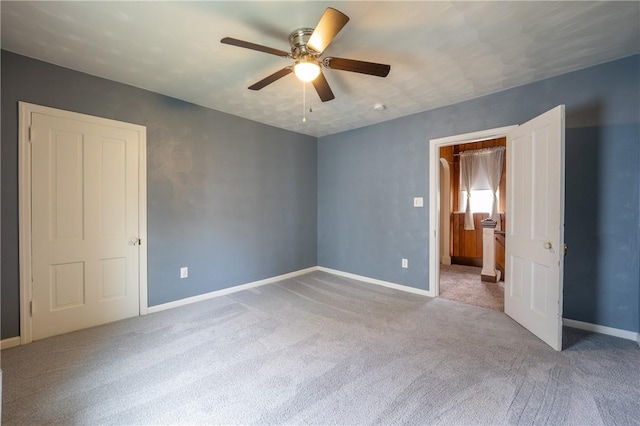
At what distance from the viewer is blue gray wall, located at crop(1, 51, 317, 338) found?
2.29 metres

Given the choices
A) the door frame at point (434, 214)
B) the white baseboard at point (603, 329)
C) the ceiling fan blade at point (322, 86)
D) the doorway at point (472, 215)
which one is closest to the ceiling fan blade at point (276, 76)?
the ceiling fan blade at point (322, 86)

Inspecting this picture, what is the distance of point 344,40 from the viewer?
2.06 meters

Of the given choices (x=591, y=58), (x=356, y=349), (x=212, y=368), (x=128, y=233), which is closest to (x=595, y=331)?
(x=356, y=349)

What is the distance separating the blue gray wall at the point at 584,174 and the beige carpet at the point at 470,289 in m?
0.50

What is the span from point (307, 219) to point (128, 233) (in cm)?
266

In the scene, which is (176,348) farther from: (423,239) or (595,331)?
(595,331)

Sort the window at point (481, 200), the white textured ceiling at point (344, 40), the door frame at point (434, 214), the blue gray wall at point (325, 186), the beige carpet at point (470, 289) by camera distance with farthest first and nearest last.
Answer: the window at point (481, 200) → the door frame at point (434, 214) → the beige carpet at point (470, 289) → the blue gray wall at point (325, 186) → the white textured ceiling at point (344, 40)

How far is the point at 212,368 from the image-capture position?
6.61 feet

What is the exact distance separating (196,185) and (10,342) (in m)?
2.09

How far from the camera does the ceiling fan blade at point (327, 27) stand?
58.9 inches

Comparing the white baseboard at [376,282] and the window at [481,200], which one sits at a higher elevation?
the window at [481,200]

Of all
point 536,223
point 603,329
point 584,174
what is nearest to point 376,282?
point 536,223

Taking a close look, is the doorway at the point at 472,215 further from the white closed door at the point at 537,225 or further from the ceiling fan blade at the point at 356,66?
the ceiling fan blade at the point at 356,66

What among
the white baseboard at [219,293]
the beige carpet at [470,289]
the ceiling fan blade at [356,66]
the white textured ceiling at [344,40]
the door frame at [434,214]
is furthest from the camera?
the door frame at [434,214]
